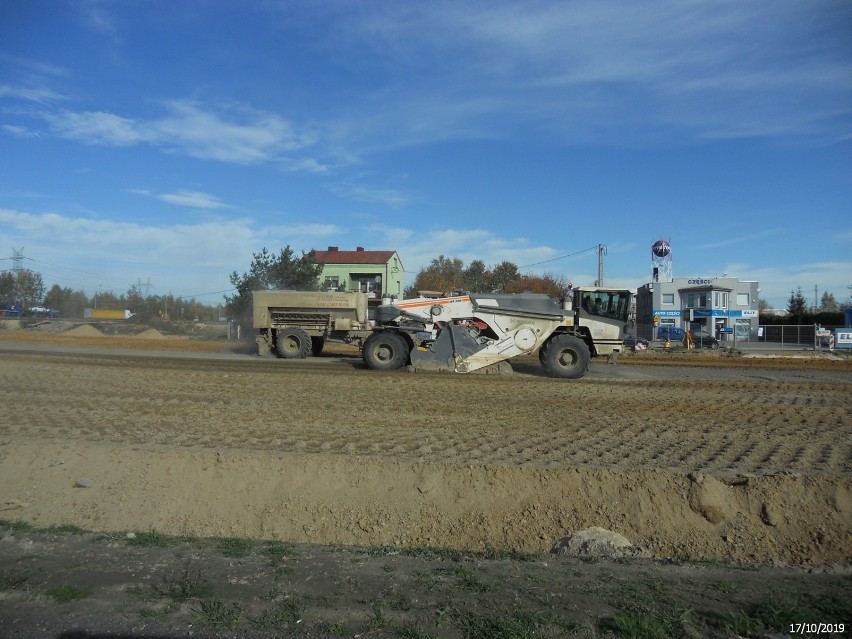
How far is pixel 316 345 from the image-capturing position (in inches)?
1073

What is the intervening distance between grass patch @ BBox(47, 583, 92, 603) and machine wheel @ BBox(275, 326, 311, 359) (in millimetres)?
20838

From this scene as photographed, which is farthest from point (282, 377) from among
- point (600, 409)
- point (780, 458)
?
point (780, 458)

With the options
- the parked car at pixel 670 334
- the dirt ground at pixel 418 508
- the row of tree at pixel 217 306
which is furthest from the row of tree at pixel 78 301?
the dirt ground at pixel 418 508

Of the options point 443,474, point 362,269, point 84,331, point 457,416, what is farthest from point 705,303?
point 443,474

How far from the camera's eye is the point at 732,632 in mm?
4191

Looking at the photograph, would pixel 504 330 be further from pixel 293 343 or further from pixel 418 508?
pixel 418 508

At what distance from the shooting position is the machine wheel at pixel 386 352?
21.2m

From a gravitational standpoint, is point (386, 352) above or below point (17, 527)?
above

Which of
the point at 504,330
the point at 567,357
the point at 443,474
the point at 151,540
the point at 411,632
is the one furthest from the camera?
the point at 504,330

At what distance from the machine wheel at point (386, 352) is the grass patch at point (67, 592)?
16.4 m

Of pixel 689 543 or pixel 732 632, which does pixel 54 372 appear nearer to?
pixel 689 543

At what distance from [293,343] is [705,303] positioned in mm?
52173

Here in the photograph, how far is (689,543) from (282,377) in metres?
13.0

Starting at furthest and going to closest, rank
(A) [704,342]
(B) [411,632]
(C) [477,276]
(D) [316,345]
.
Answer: (C) [477,276] → (A) [704,342] → (D) [316,345] → (B) [411,632]
